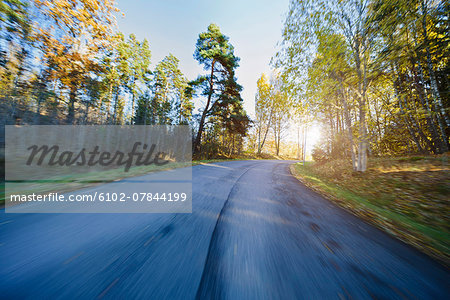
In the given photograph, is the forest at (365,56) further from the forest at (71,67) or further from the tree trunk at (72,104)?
the tree trunk at (72,104)

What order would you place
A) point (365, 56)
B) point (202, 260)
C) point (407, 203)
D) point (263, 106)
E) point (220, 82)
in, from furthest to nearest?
1. point (263, 106)
2. point (220, 82)
3. point (365, 56)
4. point (407, 203)
5. point (202, 260)

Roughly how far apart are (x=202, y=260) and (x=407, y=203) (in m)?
5.51

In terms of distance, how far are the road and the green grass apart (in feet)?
1.71

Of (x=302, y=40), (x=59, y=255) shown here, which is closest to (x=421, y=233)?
(x=59, y=255)

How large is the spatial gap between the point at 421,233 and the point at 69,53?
12735 millimetres

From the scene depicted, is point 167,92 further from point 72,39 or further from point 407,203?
point 407,203

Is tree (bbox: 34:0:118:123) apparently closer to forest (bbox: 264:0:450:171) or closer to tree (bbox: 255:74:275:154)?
forest (bbox: 264:0:450:171)

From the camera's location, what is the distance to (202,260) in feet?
4.97

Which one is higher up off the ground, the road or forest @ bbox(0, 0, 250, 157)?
forest @ bbox(0, 0, 250, 157)

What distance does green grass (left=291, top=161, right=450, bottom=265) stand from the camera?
233cm

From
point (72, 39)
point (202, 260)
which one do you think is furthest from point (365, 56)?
point (72, 39)

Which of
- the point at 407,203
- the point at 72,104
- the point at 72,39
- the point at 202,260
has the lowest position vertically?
the point at 407,203

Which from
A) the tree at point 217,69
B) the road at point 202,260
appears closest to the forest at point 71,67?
the tree at point 217,69

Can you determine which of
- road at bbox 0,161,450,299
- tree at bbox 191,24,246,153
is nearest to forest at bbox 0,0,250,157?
tree at bbox 191,24,246,153
